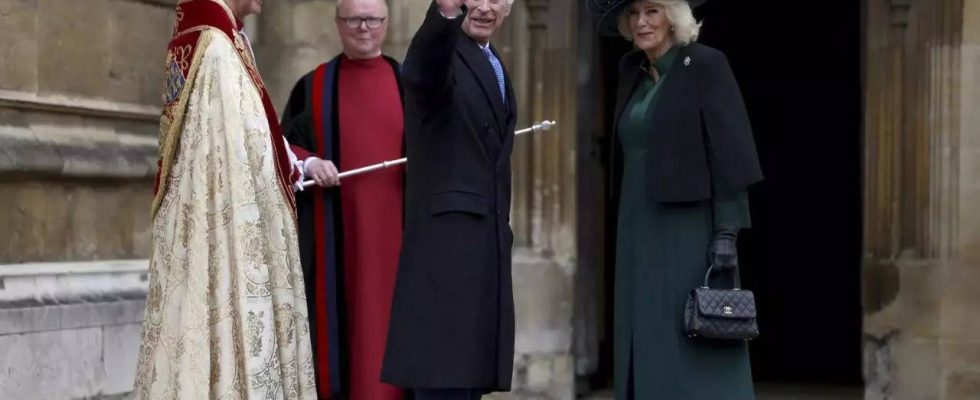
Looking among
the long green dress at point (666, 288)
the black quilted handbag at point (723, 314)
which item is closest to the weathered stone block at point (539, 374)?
the long green dress at point (666, 288)

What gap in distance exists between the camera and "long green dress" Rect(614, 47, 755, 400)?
5215mm

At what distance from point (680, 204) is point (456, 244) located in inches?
30.7

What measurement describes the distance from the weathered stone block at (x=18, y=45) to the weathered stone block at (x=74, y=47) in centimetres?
4

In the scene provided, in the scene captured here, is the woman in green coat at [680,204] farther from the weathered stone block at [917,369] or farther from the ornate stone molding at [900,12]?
the ornate stone molding at [900,12]

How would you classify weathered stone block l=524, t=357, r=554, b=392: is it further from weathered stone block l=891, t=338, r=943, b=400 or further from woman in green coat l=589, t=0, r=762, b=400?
woman in green coat l=589, t=0, r=762, b=400

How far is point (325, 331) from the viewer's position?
603 cm

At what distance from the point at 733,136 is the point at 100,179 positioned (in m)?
2.83

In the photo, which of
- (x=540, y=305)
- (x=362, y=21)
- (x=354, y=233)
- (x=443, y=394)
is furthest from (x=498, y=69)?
(x=540, y=305)

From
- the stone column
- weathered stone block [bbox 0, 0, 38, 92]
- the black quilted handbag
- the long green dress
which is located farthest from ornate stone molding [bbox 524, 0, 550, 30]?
the black quilted handbag

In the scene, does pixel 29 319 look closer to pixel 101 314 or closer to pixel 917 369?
pixel 101 314

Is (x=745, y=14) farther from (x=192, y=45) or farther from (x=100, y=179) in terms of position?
(x=192, y=45)

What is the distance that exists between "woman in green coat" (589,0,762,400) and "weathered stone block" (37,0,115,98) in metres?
2.46

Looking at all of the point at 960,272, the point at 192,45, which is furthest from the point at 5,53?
the point at 960,272

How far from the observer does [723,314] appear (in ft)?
16.7
